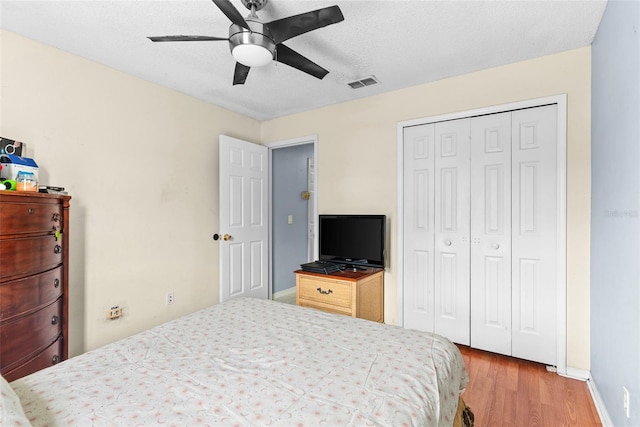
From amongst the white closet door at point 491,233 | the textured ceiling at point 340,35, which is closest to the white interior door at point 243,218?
the textured ceiling at point 340,35

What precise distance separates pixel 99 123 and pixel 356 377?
8.88ft

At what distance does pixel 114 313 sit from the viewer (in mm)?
2656

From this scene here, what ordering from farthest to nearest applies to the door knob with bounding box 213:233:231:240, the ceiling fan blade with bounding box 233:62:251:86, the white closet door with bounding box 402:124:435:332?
the door knob with bounding box 213:233:231:240
the white closet door with bounding box 402:124:435:332
the ceiling fan blade with bounding box 233:62:251:86

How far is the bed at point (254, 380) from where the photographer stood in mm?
958

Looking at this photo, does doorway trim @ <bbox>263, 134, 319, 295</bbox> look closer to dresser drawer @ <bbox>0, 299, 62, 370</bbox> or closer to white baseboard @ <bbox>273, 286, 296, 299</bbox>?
white baseboard @ <bbox>273, 286, 296, 299</bbox>

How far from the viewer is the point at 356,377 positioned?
1182 millimetres

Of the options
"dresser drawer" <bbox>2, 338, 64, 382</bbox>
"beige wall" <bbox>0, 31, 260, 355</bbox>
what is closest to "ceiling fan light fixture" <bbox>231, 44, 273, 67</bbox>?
"beige wall" <bbox>0, 31, 260, 355</bbox>

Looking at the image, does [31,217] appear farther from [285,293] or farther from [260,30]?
[285,293]

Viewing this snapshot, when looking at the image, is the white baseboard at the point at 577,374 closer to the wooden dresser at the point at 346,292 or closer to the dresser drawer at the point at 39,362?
the wooden dresser at the point at 346,292

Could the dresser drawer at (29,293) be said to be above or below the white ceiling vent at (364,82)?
below

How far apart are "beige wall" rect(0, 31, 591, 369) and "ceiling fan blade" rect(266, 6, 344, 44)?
5.65ft

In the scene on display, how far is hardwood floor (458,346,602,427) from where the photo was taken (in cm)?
189

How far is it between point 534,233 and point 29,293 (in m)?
3.36

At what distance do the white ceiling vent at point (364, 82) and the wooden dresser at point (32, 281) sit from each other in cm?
241
